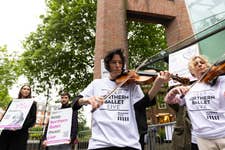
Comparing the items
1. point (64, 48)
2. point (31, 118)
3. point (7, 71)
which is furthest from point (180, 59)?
point (7, 71)

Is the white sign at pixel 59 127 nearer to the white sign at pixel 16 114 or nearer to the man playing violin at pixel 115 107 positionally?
the white sign at pixel 16 114

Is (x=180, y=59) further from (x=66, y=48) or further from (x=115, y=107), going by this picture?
(x=66, y=48)

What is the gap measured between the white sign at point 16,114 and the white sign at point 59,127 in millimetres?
810

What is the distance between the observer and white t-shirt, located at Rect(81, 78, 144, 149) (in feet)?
6.53

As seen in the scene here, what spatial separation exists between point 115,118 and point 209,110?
89 centimetres

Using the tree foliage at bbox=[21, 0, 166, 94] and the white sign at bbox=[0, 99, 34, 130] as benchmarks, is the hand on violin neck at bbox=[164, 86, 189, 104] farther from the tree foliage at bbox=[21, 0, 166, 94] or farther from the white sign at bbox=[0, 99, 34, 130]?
the tree foliage at bbox=[21, 0, 166, 94]

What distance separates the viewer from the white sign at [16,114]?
12.9 feet

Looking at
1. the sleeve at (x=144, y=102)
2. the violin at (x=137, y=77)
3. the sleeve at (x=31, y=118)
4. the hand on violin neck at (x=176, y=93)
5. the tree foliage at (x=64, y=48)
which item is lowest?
the sleeve at (x=31, y=118)

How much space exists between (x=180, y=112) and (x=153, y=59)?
0.94 metres

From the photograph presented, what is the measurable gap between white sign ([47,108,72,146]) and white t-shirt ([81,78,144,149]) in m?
2.55

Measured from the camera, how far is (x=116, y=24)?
8344mm

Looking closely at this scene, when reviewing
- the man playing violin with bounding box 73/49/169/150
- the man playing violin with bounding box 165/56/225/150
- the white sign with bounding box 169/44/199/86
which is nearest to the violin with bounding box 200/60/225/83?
the man playing violin with bounding box 165/56/225/150

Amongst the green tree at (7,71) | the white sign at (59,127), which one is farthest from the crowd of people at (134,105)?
the green tree at (7,71)

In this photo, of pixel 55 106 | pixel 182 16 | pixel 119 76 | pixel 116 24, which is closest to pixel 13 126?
pixel 55 106
